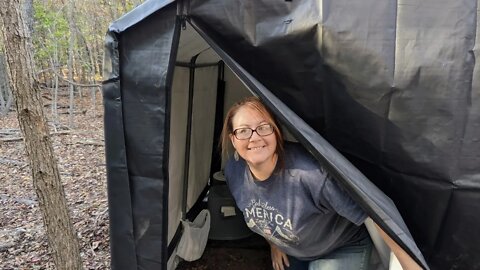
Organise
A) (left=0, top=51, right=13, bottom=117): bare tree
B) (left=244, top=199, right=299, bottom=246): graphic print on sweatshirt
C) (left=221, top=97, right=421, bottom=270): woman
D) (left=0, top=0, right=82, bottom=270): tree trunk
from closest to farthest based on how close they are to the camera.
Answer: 1. (left=221, top=97, right=421, bottom=270): woman
2. (left=244, top=199, right=299, bottom=246): graphic print on sweatshirt
3. (left=0, top=0, right=82, bottom=270): tree trunk
4. (left=0, top=51, right=13, bottom=117): bare tree

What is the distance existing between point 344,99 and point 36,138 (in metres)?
1.65

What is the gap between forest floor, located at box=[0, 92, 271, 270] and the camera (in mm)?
3262

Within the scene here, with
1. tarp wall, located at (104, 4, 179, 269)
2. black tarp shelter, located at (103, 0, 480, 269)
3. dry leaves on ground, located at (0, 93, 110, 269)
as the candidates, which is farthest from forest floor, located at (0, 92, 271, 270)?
black tarp shelter, located at (103, 0, 480, 269)

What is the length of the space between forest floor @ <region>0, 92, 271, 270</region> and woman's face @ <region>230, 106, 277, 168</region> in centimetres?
173

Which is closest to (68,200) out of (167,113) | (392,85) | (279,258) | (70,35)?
(279,258)

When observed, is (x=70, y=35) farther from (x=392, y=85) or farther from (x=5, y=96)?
(x=392, y=85)

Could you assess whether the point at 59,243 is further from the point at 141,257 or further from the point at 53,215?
the point at 141,257

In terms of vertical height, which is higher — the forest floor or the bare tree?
the bare tree

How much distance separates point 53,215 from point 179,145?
862 millimetres

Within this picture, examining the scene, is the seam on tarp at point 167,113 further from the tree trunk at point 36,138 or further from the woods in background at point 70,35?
the woods in background at point 70,35

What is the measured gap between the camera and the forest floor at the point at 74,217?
326 cm

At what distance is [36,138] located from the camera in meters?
2.26

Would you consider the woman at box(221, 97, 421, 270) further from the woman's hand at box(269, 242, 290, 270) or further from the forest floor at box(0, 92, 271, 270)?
the forest floor at box(0, 92, 271, 270)

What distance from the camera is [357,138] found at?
169 centimetres
